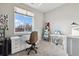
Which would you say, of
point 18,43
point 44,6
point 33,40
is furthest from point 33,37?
point 44,6

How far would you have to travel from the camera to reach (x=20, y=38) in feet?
7.15

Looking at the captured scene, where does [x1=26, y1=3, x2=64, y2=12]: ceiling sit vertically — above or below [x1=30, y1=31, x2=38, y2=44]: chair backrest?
above

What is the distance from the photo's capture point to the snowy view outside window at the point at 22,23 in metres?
2.15

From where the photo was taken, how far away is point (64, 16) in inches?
87.2

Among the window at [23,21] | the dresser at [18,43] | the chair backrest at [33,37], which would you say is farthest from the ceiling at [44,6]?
the dresser at [18,43]

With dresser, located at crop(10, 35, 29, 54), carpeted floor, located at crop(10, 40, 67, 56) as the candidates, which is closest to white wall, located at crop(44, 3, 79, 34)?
carpeted floor, located at crop(10, 40, 67, 56)

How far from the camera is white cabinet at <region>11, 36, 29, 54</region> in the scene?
211 centimetres

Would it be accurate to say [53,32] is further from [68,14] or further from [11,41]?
[11,41]

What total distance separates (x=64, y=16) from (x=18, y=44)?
0.97m

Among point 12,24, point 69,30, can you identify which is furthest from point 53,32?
A: point 12,24

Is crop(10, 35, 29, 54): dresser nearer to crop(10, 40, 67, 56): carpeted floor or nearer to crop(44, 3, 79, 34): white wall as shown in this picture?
crop(10, 40, 67, 56): carpeted floor

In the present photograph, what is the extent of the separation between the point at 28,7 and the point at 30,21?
0.84 ft

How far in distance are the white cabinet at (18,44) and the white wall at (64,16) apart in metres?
0.56

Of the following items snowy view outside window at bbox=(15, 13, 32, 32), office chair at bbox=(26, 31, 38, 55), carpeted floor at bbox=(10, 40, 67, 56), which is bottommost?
carpeted floor at bbox=(10, 40, 67, 56)
